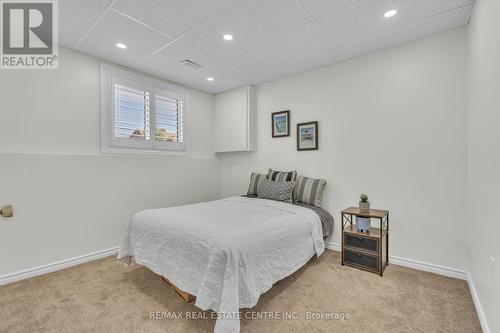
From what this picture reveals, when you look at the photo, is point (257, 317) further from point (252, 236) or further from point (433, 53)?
point (433, 53)

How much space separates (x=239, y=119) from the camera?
3.97 meters

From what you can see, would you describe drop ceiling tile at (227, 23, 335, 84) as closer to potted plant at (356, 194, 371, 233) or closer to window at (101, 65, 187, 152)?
window at (101, 65, 187, 152)

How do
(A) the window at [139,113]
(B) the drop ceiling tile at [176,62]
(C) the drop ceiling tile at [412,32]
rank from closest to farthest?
(C) the drop ceiling tile at [412,32], (B) the drop ceiling tile at [176,62], (A) the window at [139,113]

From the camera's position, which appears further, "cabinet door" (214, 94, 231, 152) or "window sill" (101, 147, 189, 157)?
"cabinet door" (214, 94, 231, 152)

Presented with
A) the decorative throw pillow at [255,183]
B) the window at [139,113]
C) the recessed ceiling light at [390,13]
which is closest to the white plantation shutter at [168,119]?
the window at [139,113]

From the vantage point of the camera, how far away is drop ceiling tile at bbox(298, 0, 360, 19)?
1.92 metres

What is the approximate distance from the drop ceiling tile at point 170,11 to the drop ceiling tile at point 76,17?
0.20 m

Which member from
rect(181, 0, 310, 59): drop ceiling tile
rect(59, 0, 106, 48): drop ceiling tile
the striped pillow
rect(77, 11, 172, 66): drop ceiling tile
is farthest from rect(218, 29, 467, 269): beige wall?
rect(59, 0, 106, 48): drop ceiling tile

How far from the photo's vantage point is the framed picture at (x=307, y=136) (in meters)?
3.24

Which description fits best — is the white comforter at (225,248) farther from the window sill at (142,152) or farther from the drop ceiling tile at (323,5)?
the drop ceiling tile at (323,5)

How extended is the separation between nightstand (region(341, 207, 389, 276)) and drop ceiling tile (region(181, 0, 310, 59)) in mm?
2100

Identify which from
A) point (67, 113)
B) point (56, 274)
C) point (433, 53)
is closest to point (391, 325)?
point (433, 53)

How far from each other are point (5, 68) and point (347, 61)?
387 cm

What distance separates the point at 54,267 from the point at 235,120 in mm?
3127
